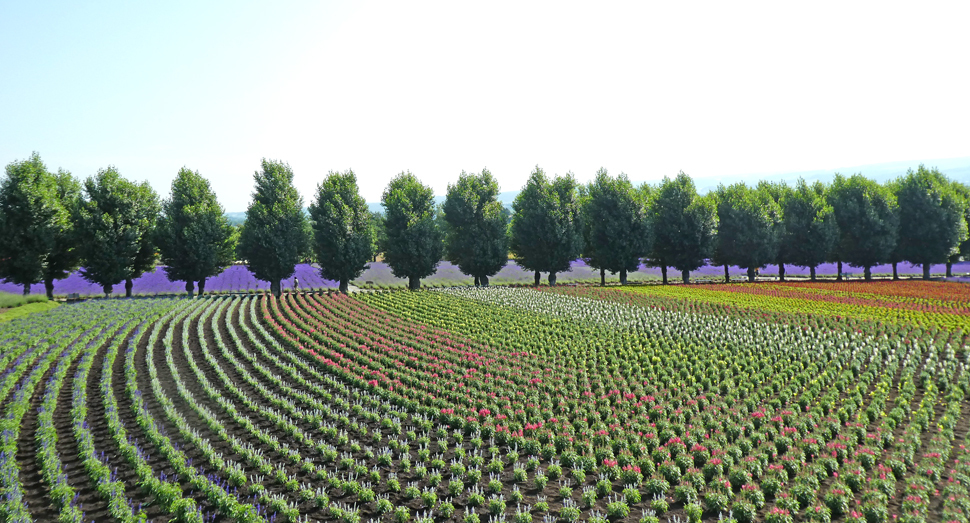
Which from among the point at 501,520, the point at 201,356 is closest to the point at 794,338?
the point at 501,520

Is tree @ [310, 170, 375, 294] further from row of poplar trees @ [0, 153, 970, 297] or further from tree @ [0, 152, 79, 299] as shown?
tree @ [0, 152, 79, 299]

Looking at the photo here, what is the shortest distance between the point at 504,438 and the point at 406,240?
42.2 metres

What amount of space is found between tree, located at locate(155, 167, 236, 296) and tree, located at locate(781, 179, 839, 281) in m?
62.7

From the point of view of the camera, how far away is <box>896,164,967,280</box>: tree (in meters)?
57.7

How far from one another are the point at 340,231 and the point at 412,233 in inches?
294

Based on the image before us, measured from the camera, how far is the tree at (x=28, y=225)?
142 feet

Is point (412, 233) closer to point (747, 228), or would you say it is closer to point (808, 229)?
point (747, 228)

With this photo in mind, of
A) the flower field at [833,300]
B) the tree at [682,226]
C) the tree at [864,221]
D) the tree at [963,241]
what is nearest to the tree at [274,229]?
the flower field at [833,300]

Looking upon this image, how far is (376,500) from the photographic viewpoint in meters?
11.3

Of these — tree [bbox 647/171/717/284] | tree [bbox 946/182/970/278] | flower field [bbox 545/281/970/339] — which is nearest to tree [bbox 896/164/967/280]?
tree [bbox 946/182/970/278]

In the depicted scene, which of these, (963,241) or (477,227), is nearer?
(477,227)

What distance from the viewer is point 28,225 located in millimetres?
43656

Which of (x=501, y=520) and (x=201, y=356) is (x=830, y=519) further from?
(x=201, y=356)

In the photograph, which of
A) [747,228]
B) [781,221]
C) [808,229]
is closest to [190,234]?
[747,228]
